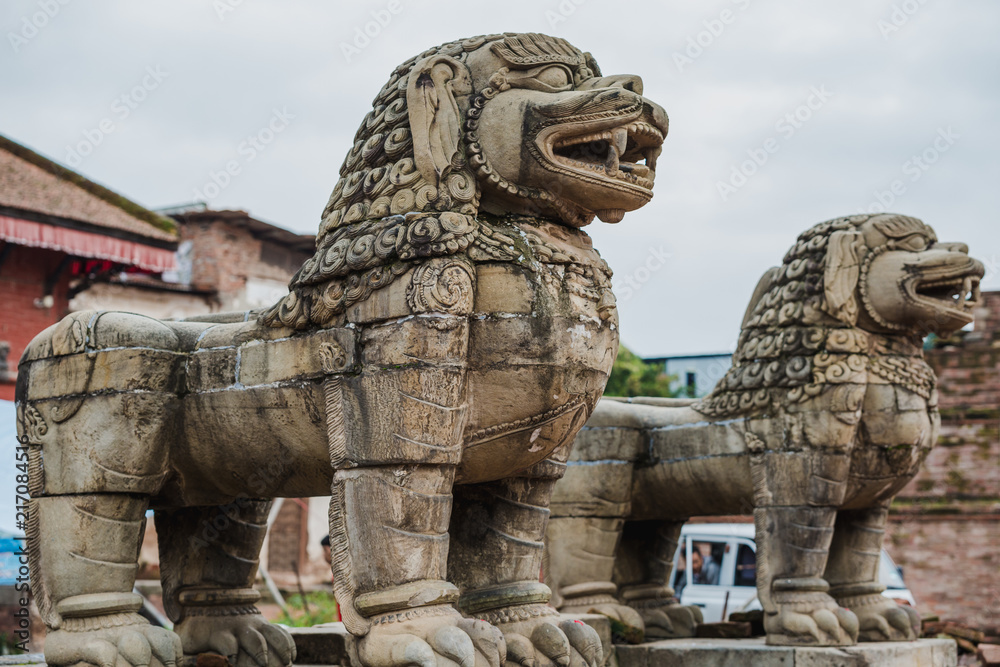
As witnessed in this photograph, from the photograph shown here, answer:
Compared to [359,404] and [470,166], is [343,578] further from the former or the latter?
[470,166]

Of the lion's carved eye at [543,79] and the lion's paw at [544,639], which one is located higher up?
the lion's carved eye at [543,79]

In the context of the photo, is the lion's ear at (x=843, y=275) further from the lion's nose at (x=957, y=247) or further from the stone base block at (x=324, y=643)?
the stone base block at (x=324, y=643)

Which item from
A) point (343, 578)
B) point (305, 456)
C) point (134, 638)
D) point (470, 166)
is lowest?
point (134, 638)

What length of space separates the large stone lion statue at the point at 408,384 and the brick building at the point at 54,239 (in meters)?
10.1

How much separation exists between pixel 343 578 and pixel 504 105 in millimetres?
2067

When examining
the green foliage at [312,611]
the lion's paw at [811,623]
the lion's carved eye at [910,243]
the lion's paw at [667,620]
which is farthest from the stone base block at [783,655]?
the green foliage at [312,611]

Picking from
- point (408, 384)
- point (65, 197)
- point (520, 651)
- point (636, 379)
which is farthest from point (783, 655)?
point (636, 379)

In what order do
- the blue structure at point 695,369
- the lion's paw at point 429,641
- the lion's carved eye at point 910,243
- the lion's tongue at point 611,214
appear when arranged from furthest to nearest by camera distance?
the blue structure at point 695,369
the lion's carved eye at point 910,243
the lion's tongue at point 611,214
the lion's paw at point 429,641

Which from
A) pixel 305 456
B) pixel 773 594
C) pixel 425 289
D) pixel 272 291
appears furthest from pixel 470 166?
pixel 272 291

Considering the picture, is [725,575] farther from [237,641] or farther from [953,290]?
[237,641]

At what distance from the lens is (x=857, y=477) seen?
7.02 metres

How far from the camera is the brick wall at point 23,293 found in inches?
595

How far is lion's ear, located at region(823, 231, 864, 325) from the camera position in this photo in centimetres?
698

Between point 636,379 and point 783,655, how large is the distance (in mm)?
15766
